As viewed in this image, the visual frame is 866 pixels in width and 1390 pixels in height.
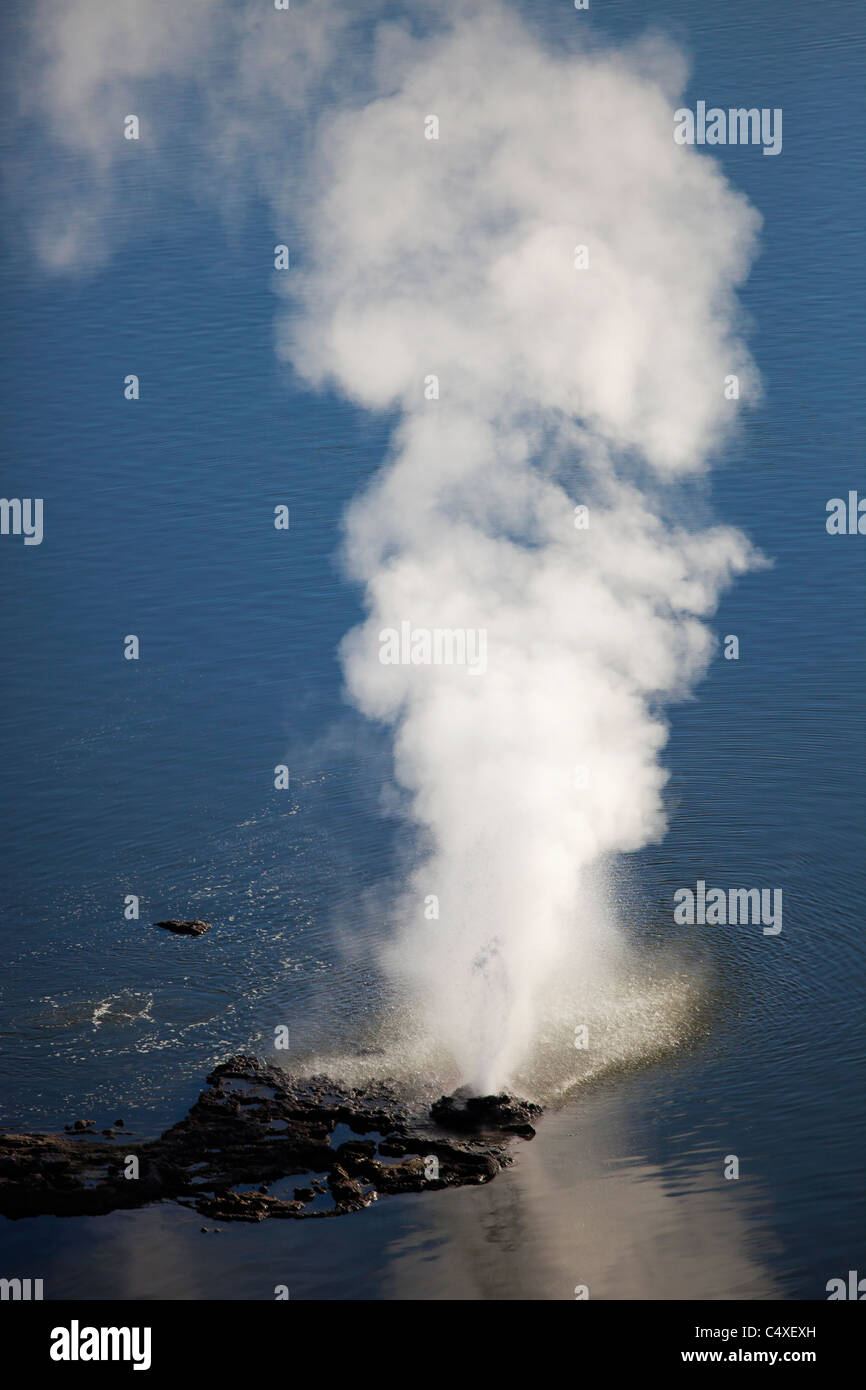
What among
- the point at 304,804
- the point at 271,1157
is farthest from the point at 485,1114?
the point at 304,804

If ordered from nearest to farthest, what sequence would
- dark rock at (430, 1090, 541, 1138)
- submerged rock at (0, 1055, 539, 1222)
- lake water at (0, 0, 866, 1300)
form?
lake water at (0, 0, 866, 1300) < submerged rock at (0, 1055, 539, 1222) < dark rock at (430, 1090, 541, 1138)

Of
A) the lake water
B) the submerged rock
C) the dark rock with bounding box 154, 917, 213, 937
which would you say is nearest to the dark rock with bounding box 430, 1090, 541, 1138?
the submerged rock

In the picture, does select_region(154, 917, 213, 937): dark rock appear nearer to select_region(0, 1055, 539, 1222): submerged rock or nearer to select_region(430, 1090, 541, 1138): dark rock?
select_region(0, 1055, 539, 1222): submerged rock

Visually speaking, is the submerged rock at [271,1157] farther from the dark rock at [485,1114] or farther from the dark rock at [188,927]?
the dark rock at [188,927]

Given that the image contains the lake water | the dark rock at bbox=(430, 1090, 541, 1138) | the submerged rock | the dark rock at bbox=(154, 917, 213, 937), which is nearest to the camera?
the lake water

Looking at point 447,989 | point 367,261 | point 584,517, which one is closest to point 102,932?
point 447,989

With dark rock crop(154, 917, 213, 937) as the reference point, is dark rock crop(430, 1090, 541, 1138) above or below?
below

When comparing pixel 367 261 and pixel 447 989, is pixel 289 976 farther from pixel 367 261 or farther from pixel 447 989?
pixel 367 261
